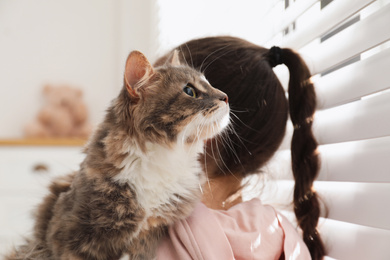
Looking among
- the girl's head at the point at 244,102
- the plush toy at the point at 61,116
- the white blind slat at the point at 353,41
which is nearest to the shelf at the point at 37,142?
the plush toy at the point at 61,116

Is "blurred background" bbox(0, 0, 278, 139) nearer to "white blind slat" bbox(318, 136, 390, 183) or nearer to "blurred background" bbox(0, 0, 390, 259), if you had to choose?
"blurred background" bbox(0, 0, 390, 259)

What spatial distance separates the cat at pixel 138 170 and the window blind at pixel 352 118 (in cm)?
30

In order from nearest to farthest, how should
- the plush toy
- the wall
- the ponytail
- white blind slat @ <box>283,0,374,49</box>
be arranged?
white blind slat @ <box>283,0,374,49</box>
the ponytail
the plush toy
the wall

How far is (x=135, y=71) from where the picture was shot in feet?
2.93

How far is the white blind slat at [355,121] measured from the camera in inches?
33.4

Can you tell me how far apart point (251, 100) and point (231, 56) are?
133mm

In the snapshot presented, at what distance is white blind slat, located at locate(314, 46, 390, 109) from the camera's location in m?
0.85

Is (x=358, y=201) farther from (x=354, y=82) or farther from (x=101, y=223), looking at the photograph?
(x=101, y=223)

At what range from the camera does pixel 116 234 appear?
2.77 feet

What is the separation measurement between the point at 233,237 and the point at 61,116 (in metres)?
2.35

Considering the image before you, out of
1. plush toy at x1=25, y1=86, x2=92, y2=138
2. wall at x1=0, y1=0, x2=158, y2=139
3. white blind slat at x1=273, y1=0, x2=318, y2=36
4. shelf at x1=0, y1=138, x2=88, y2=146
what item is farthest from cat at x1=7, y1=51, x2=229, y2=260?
wall at x1=0, y1=0, x2=158, y2=139

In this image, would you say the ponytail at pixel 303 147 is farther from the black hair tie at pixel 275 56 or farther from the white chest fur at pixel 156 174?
the white chest fur at pixel 156 174

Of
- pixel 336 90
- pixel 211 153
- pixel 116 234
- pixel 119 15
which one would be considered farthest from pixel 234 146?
pixel 119 15

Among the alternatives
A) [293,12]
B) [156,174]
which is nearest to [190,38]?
[293,12]
